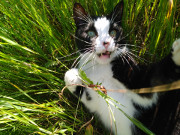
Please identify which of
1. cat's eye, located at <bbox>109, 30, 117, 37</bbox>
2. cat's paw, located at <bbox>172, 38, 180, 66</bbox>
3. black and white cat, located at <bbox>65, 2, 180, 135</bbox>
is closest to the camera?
cat's paw, located at <bbox>172, 38, 180, 66</bbox>

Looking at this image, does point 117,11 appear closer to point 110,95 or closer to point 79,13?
point 79,13

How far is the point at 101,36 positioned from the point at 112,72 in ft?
0.73

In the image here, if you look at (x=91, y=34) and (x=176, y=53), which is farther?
(x=91, y=34)

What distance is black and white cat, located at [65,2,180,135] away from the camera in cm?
93

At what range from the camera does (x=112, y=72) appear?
1.01 metres

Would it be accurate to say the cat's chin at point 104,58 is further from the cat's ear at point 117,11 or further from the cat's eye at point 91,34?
the cat's ear at point 117,11

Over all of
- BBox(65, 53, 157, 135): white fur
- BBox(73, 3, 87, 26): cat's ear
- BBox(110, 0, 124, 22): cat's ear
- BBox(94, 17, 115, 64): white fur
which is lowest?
BBox(65, 53, 157, 135): white fur

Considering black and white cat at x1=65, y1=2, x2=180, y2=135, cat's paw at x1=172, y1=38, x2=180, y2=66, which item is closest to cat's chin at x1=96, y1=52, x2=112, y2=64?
black and white cat at x1=65, y1=2, x2=180, y2=135

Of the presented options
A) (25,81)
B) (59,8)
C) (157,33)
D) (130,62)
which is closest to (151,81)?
(130,62)

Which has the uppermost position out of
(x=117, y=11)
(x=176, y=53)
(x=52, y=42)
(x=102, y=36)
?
(x=52, y=42)

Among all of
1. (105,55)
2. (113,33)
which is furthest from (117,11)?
(105,55)

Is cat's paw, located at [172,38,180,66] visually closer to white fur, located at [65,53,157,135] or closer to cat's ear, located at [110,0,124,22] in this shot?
white fur, located at [65,53,157,135]

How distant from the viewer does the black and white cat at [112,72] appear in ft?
3.05

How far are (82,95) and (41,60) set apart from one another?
1.66 ft
